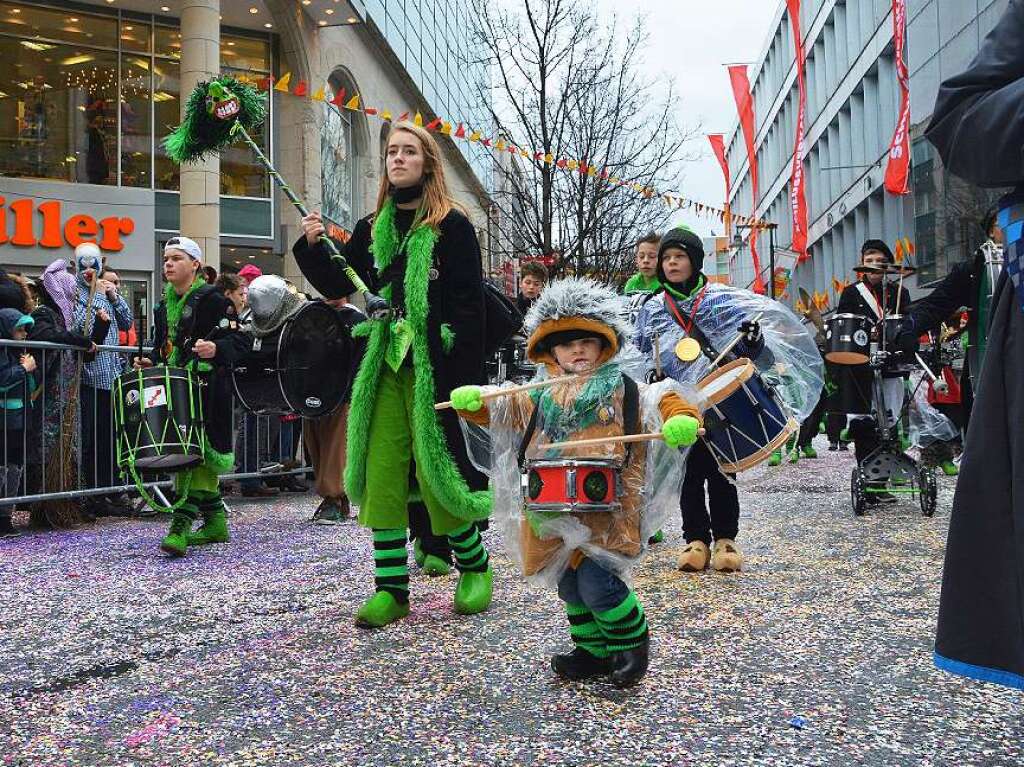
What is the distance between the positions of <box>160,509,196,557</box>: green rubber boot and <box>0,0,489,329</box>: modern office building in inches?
428

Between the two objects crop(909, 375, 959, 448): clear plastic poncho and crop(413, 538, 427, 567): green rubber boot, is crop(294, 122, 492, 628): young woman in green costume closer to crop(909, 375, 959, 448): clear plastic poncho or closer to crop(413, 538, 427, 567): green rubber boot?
crop(413, 538, 427, 567): green rubber boot

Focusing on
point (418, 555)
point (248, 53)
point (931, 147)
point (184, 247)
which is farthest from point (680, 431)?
point (248, 53)

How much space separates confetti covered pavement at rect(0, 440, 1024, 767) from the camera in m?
2.68

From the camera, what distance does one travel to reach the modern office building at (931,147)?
721 inches

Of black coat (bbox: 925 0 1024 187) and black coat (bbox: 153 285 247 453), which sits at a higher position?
black coat (bbox: 925 0 1024 187)

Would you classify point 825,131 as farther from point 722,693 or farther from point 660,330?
point 722,693

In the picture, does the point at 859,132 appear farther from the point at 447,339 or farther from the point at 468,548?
the point at 468,548

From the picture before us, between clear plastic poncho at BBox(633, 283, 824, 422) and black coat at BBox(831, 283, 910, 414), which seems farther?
black coat at BBox(831, 283, 910, 414)

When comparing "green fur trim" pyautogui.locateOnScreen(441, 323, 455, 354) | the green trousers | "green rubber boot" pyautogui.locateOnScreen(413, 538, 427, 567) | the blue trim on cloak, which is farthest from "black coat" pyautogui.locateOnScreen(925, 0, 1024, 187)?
"green rubber boot" pyautogui.locateOnScreen(413, 538, 427, 567)

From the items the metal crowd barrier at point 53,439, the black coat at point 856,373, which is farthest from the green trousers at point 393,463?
the black coat at point 856,373

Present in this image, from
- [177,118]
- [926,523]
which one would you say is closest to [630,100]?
[177,118]

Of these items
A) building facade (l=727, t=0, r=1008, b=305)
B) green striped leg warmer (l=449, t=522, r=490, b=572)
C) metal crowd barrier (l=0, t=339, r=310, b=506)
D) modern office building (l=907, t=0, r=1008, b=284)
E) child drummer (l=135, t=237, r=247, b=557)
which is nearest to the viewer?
green striped leg warmer (l=449, t=522, r=490, b=572)

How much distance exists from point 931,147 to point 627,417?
18.6 metres

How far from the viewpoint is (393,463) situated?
420 cm
